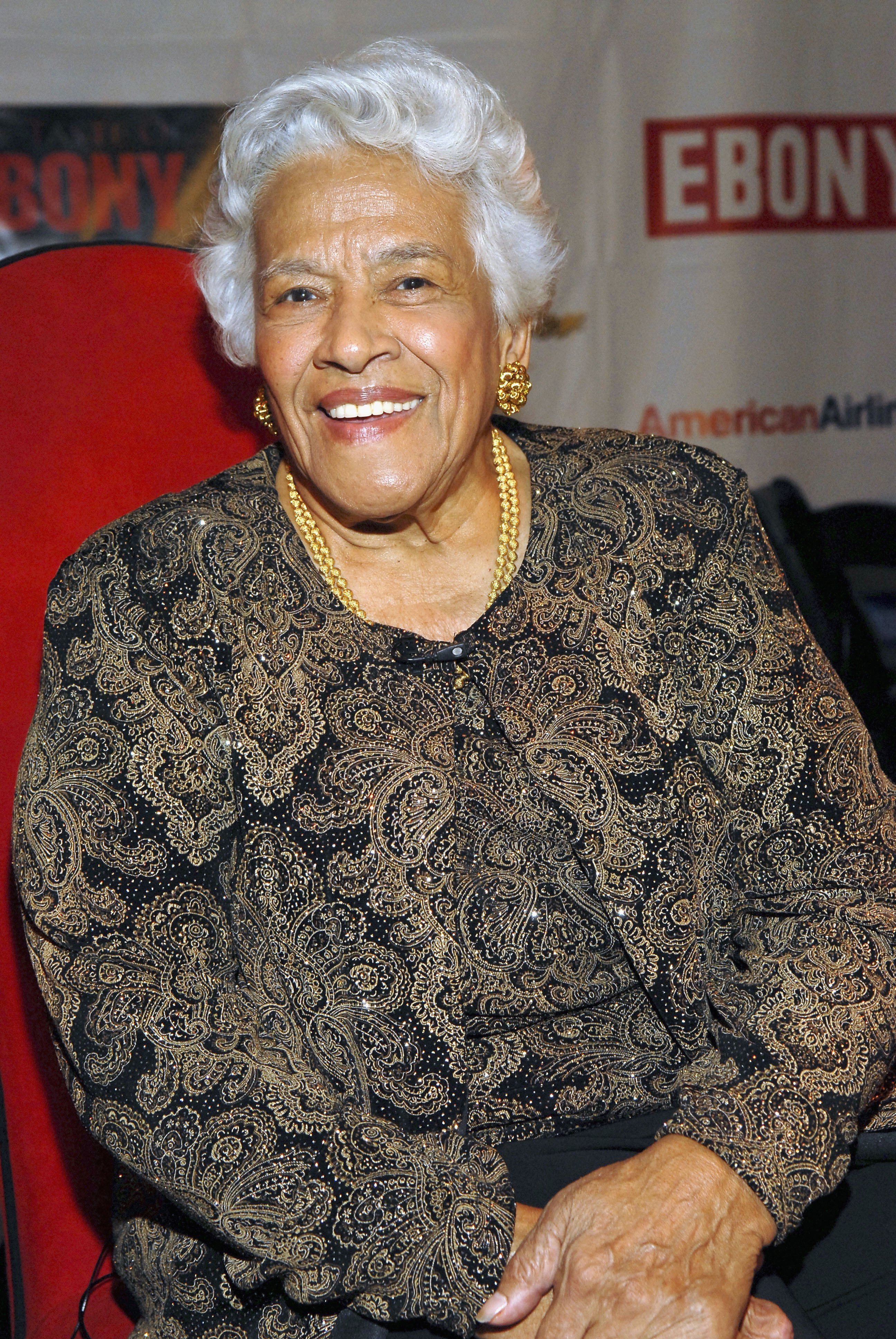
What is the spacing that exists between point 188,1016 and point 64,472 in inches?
29.8

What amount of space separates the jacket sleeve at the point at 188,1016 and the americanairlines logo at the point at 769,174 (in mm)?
2721

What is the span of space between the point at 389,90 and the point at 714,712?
808 mm

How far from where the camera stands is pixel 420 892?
137cm

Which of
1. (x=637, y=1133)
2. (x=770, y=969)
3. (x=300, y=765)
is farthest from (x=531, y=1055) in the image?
(x=300, y=765)

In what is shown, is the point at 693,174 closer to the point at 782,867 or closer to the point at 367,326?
the point at 367,326

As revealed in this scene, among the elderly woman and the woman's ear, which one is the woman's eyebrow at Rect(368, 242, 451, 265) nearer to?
the elderly woman

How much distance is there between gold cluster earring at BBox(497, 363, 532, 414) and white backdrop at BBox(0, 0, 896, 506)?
1.92 metres

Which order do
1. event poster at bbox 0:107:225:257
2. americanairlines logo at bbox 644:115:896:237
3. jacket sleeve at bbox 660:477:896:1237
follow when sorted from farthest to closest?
americanairlines logo at bbox 644:115:896:237, event poster at bbox 0:107:225:257, jacket sleeve at bbox 660:477:896:1237

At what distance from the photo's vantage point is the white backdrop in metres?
3.21

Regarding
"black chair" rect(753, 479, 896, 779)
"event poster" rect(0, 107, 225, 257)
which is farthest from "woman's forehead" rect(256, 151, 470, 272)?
"event poster" rect(0, 107, 225, 257)

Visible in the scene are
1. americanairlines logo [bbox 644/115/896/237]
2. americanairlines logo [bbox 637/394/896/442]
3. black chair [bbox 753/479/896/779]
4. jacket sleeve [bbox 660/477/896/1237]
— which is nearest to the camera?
jacket sleeve [bbox 660/477/896/1237]

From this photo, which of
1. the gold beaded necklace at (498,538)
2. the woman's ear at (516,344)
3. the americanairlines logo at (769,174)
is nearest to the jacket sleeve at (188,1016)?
the gold beaded necklace at (498,538)

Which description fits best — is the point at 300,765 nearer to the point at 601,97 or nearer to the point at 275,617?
the point at 275,617

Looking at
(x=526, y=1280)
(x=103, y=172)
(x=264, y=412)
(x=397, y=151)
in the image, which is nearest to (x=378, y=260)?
(x=397, y=151)
